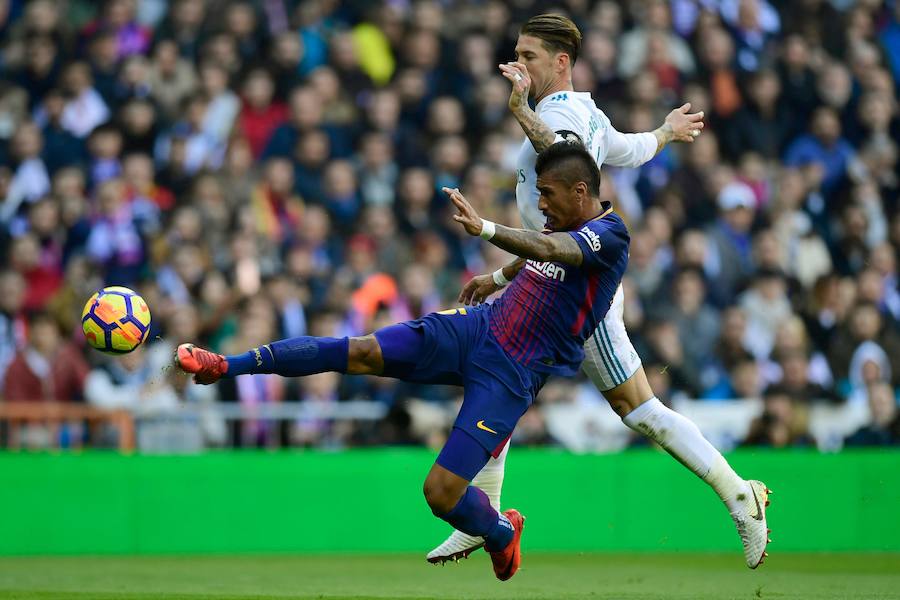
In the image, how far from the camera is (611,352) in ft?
31.1

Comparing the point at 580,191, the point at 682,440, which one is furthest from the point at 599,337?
the point at 580,191

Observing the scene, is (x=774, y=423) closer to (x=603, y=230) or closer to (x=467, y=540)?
(x=467, y=540)

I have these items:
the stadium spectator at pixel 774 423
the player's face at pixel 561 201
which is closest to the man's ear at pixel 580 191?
the player's face at pixel 561 201

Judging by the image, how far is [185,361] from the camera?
827 centimetres

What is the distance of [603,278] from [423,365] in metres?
1.09

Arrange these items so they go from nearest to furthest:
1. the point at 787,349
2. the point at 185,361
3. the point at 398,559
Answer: the point at 185,361 → the point at 398,559 → the point at 787,349

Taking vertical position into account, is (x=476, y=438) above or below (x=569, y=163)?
below

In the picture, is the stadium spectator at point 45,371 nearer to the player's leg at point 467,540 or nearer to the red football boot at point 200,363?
the player's leg at point 467,540

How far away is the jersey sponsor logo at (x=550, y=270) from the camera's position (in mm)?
8711

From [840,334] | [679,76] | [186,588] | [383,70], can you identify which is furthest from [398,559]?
[679,76]

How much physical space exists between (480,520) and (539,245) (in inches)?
64.4

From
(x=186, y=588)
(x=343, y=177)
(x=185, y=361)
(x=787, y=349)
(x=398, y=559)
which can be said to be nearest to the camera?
(x=185, y=361)

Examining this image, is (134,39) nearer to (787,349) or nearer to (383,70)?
(383,70)

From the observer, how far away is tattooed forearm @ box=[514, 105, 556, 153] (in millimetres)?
9023
